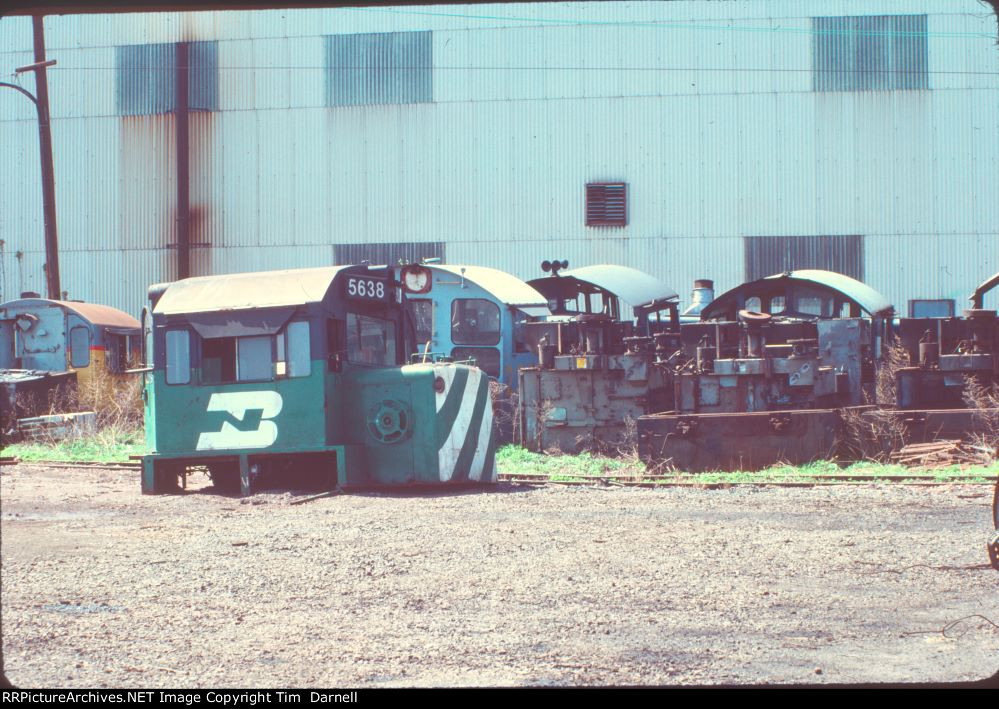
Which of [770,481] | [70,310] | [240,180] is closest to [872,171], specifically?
[240,180]

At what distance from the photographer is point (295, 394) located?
1133cm

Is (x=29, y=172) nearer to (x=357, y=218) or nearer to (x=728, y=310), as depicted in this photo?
(x=357, y=218)

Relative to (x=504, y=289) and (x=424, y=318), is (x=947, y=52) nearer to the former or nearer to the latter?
(x=504, y=289)

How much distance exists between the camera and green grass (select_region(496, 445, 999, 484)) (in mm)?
12062

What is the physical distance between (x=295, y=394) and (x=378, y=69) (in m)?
16.1

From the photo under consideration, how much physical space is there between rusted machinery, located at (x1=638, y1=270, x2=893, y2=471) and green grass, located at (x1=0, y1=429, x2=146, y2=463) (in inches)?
290

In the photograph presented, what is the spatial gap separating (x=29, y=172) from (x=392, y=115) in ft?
26.2

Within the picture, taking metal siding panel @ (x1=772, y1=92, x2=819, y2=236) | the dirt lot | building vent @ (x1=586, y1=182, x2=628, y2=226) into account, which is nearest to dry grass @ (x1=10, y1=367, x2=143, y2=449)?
the dirt lot

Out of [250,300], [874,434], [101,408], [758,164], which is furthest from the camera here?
[758,164]

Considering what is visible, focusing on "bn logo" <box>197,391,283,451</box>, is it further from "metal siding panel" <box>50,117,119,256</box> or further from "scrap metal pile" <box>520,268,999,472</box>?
"metal siding panel" <box>50,117,119,256</box>

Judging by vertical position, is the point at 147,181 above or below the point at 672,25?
below

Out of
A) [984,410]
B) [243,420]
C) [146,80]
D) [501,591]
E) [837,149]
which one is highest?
[146,80]

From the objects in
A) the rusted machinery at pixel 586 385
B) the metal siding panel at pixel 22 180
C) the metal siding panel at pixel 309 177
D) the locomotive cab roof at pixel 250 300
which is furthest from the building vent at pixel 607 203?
the locomotive cab roof at pixel 250 300

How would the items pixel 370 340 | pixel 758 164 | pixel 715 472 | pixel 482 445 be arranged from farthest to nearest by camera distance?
pixel 758 164, pixel 715 472, pixel 370 340, pixel 482 445
